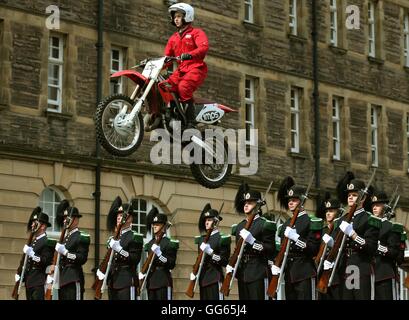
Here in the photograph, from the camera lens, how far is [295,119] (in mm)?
32625

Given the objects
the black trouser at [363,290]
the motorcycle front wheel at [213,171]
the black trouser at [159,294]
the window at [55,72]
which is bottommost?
the black trouser at [363,290]

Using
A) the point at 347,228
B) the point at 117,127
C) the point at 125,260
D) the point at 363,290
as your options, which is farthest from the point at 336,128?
the point at 117,127

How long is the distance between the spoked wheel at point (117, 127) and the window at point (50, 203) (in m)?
11.2

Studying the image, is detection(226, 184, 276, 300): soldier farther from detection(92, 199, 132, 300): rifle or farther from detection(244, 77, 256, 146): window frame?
detection(244, 77, 256, 146): window frame

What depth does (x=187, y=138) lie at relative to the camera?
15.5m

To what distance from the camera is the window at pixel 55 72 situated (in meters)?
26.3

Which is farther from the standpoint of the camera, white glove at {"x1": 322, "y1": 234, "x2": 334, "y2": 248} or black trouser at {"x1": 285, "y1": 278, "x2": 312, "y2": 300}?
black trouser at {"x1": 285, "y1": 278, "x2": 312, "y2": 300}

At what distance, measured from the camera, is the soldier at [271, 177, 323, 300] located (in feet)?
60.2

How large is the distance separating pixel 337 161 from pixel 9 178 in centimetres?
1161

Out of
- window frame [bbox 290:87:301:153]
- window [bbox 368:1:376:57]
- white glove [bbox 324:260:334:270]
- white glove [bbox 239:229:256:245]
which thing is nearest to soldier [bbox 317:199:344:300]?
white glove [bbox 324:260:334:270]

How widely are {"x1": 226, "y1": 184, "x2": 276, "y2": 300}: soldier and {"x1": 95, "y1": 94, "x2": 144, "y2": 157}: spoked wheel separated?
4236 mm

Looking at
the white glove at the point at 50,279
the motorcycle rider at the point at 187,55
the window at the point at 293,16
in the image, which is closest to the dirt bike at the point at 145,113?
the motorcycle rider at the point at 187,55

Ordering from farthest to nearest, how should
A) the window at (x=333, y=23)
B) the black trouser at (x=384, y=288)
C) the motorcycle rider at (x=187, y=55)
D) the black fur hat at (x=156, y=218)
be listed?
the window at (x=333, y=23), the black fur hat at (x=156, y=218), the black trouser at (x=384, y=288), the motorcycle rider at (x=187, y=55)

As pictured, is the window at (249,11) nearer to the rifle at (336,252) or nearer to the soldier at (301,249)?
the soldier at (301,249)
